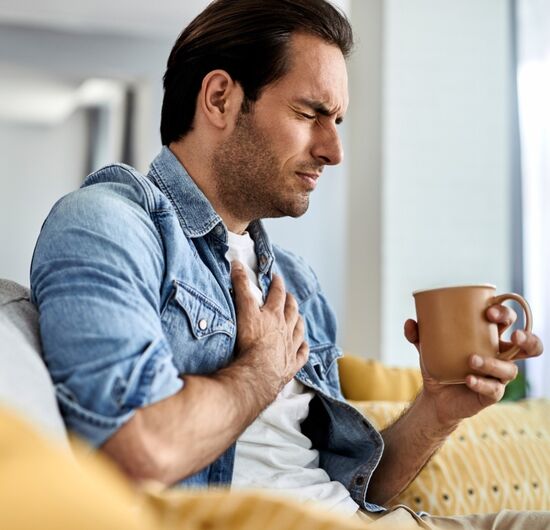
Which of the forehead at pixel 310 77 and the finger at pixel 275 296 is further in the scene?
the forehead at pixel 310 77

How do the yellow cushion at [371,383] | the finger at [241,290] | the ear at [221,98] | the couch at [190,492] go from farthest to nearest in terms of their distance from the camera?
the yellow cushion at [371,383] → the ear at [221,98] → the finger at [241,290] → the couch at [190,492]

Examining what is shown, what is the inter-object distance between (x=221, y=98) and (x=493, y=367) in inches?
25.2

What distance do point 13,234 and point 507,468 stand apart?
2.81 m

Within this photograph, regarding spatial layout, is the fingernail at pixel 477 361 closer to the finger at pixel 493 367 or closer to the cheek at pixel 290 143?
the finger at pixel 493 367

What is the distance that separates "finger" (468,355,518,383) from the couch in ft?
1.53

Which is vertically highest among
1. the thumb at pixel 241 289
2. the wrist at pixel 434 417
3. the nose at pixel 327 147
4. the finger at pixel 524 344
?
the nose at pixel 327 147

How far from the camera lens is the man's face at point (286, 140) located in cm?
142

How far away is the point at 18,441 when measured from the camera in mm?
414

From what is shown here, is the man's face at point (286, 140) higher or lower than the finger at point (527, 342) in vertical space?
higher

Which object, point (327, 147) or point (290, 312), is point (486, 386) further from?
point (327, 147)

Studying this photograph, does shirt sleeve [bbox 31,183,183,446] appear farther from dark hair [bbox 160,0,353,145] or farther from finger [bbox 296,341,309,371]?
dark hair [bbox 160,0,353,145]

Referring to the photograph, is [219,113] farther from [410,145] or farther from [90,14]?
[90,14]

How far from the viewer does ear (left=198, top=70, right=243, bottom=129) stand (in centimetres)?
144

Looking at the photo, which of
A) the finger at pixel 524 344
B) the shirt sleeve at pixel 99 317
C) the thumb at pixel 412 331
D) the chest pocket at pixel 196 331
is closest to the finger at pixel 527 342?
the finger at pixel 524 344
